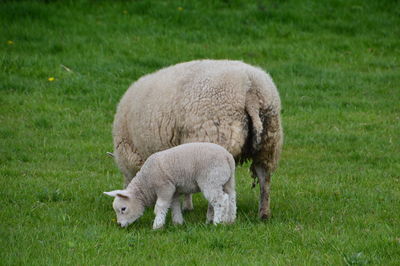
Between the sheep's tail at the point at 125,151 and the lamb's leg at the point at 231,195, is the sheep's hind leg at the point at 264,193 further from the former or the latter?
the sheep's tail at the point at 125,151

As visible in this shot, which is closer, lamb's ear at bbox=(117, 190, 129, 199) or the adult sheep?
lamb's ear at bbox=(117, 190, 129, 199)

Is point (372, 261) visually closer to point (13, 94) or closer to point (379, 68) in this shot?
point (13, 94)

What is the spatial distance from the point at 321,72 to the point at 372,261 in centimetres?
864

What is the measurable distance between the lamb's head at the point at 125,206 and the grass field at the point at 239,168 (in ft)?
0.46

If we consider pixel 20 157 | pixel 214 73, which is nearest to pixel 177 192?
pixel 214 73

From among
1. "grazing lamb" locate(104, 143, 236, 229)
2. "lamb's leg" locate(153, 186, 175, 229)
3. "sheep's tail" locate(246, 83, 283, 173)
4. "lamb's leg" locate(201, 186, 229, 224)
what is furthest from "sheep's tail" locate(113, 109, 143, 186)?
"lamb's leg" locate(201, 186, 229, 224)

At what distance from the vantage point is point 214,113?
6781 millimetres

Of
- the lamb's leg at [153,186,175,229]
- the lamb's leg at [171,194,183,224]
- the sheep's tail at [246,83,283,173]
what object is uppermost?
the sheep's tail at [246,83,283,173]

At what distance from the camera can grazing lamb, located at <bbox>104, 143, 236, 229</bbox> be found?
249 inches

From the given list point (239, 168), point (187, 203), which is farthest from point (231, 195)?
point (239, 168)

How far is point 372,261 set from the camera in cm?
553

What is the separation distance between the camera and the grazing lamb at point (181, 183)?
6.32m

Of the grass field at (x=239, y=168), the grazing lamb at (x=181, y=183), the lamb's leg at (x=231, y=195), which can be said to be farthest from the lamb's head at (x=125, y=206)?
the lamb's leg at (x=231, y=195)

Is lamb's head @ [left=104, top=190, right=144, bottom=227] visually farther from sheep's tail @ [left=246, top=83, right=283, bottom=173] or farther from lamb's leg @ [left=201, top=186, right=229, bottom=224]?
sheep's tail @ [left=246, top=83, right=283, bottom=173]
